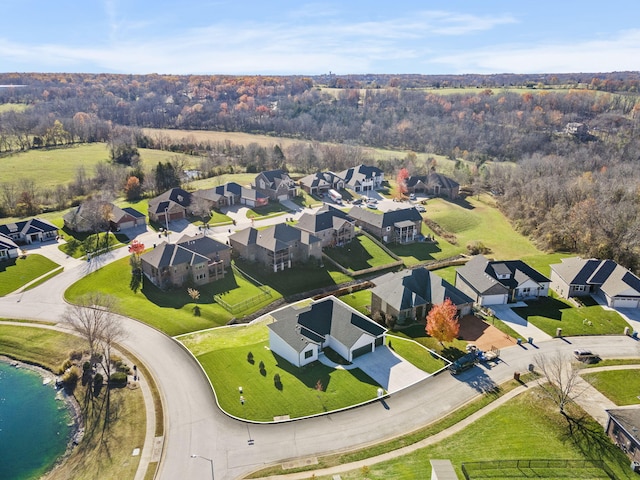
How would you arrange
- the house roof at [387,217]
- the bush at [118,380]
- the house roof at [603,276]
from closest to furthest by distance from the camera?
the bush at [118,380] < the house roof at [603,276] < the house roof at [387,217]

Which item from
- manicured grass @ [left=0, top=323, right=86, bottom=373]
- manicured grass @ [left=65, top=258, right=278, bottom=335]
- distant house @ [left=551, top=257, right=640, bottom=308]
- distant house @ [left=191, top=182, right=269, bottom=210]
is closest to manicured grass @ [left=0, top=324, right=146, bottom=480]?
manicured grass @ [left=0, top=323, right=86, bottom=373]

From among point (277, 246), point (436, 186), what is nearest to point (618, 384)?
point (277, 246)

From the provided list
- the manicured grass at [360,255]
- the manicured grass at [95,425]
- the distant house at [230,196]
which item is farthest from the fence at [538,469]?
the distant house at [230,196]

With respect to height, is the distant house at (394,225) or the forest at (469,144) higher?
the forest at (469,144)

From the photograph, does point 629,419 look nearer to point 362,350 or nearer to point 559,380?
point 559,380


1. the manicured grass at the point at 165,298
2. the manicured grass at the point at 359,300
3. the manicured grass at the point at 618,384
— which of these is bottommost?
the manicured grass at the point at 359,300

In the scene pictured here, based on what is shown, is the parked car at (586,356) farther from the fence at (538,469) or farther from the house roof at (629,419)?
the fence at (538,469)
